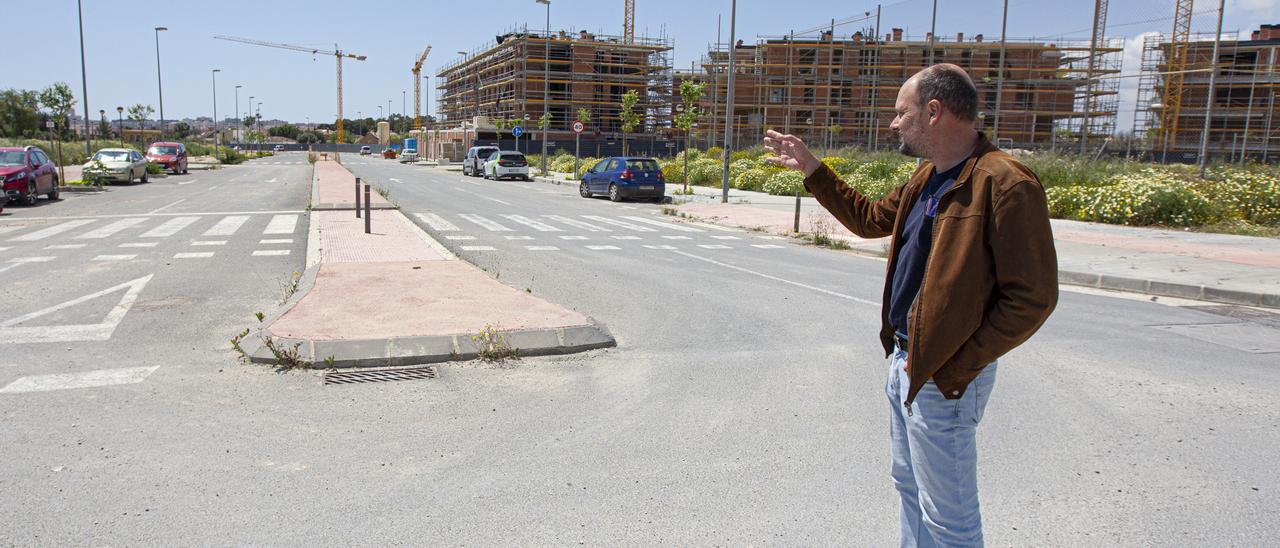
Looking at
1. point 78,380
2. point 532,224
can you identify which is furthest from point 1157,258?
point 78,380

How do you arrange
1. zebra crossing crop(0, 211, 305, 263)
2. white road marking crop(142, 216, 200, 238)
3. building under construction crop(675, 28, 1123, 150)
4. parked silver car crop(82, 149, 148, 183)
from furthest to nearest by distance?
building under construction crop(675, 28, 1123, 150) < parked silver car crop(82, 149, 148, 183) < white road marking crop(142, 216, 200, 238) < zebra crossing crop(0, 211, 305, 263)

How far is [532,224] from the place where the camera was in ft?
60.3

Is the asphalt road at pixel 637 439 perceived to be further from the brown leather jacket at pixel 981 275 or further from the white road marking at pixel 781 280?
the brown leather jacket at pixel 981 275

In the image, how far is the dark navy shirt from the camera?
2.56 meters

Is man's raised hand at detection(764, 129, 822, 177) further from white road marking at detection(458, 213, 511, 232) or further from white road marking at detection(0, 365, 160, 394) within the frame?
white road marking at detection(458, 213, 511, 232)

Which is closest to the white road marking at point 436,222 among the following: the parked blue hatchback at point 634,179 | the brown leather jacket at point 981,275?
the parked blue hatchback at point 634,179

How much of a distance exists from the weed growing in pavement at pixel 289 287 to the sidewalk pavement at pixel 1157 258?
30.5 feet

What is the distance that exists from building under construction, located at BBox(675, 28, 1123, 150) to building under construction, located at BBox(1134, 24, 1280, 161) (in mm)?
5888

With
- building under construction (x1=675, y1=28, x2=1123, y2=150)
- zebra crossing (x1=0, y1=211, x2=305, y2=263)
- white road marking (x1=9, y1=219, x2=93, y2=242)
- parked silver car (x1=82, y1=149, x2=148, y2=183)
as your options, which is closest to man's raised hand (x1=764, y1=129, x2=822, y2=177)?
zebra crossing (x1=0, y1=211, x2=305, y2=263)

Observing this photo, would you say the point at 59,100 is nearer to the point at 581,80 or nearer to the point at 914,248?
the point at 581,80

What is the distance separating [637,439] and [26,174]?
22169 millimetres

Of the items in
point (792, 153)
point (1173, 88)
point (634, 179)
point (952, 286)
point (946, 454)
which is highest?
point (1173, 88)

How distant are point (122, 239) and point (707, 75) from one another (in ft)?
184

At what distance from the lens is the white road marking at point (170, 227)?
1487 centimetres
